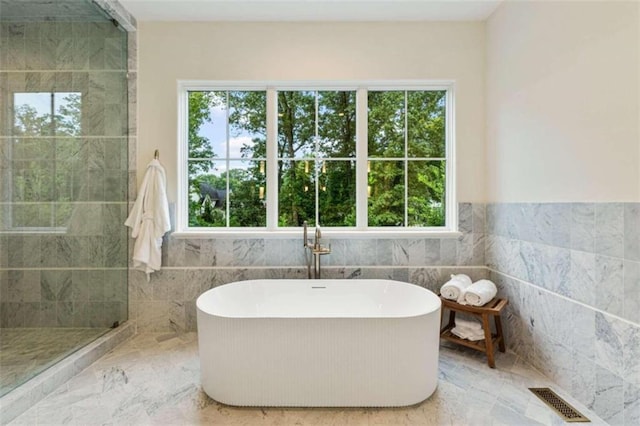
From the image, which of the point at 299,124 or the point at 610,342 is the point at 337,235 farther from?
the point at 610,342

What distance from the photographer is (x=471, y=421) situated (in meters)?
1.50

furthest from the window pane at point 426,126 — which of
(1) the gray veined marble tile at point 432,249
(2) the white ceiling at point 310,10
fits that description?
(1) the gray veined marble tile at point 432,249

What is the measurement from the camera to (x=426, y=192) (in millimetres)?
2666

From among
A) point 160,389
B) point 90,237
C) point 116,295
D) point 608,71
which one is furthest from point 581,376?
point 90,237

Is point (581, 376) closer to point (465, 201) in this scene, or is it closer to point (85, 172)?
point (465, 201)

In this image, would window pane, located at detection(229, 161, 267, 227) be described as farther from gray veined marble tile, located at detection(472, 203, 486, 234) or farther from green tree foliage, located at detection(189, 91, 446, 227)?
gray veined marble tile, located at detection(472, 203, 486, 234)

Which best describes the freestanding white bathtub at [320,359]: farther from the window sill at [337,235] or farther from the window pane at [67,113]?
the window pane at [67,113]

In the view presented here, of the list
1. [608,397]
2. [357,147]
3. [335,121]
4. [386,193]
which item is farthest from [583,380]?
[335,121]

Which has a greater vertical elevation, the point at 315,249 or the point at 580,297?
the point at 315,249

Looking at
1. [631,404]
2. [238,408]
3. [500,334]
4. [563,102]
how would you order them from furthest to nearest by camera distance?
1. [500,334]
2. [563,102]
3. [238,408]
4. [631,404]

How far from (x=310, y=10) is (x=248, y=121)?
1.02m

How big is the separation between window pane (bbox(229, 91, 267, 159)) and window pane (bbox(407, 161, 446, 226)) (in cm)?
138

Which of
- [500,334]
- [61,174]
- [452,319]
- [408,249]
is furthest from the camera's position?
[408,249]

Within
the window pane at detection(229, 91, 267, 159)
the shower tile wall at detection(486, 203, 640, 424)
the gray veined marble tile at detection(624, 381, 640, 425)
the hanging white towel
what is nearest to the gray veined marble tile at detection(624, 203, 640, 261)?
the shower tile wall at detection(486, 203, 640, 424)
